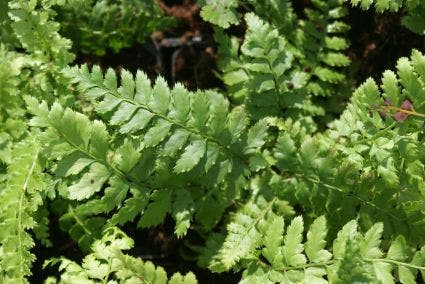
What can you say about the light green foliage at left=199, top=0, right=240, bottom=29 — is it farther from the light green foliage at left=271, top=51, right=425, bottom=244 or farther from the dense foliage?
the light green foliage at left=271, top=51, right=425, bottom=244

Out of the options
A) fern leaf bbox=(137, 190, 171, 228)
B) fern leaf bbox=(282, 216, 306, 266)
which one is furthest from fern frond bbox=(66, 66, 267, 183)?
fern leaf bbox=(282, 216, 306, 266)

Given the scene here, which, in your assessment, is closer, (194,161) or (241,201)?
(194,161)

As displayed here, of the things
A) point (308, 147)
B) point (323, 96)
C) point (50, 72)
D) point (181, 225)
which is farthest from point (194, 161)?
point (323, 96)

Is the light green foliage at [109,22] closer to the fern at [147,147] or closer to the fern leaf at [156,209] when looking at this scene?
the fern at [147,147]

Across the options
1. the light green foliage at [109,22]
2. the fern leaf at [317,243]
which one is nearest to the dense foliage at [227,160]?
the fern leaf at [317,243]

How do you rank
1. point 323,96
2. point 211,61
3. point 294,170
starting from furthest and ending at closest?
point 211,61 → point 323,96 → point 294,170

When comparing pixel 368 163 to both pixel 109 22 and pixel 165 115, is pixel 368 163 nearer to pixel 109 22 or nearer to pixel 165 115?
pixel 165 115

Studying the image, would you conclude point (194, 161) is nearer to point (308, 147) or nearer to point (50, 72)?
point (308, 147)

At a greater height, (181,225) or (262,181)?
(262,181)
